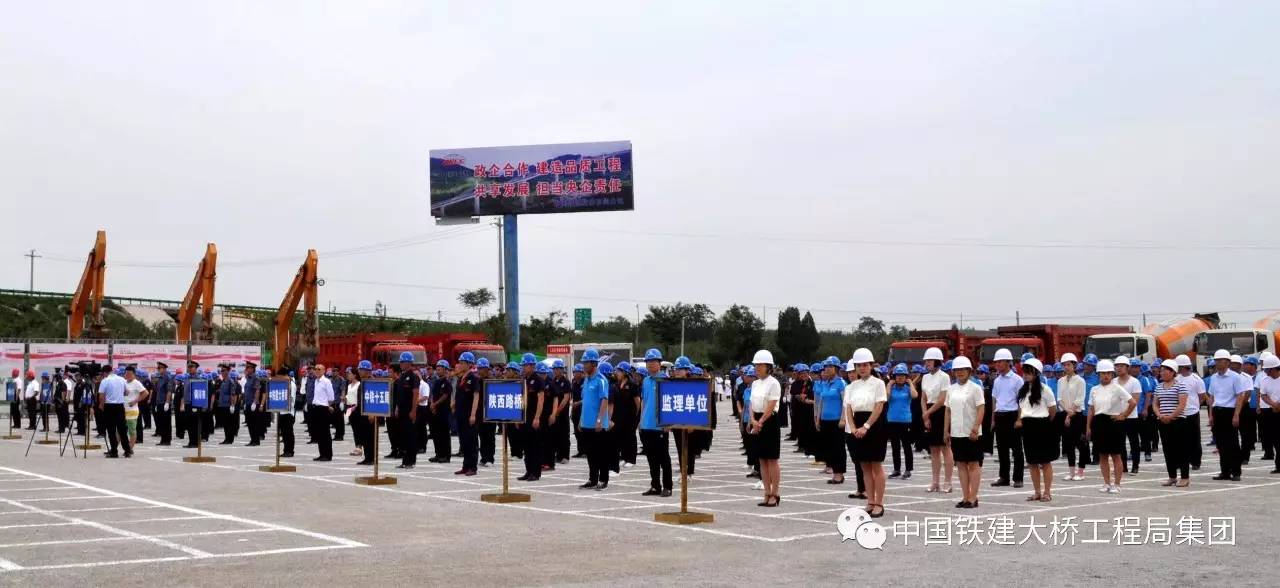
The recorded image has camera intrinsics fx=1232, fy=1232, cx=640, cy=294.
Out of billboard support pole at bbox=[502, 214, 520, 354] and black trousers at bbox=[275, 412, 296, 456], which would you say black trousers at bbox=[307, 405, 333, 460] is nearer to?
black trousers at bbox=[275, 412, 296, 456]

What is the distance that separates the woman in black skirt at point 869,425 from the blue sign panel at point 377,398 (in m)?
8.43

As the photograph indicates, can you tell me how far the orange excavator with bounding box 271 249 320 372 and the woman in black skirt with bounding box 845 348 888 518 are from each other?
39.7 metres

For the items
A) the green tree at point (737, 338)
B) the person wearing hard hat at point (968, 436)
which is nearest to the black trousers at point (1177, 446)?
the person wearing hard hat at point (968, 436)

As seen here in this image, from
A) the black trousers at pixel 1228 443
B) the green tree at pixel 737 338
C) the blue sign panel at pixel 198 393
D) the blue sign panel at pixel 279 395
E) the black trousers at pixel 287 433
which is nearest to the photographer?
the black trousers at pixel 1228 443

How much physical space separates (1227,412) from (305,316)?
4034 centimetres

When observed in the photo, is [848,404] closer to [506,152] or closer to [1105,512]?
[1105,512]

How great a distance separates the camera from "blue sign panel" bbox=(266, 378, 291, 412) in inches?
866

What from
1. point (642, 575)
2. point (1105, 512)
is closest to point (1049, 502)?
point (1105, 512)

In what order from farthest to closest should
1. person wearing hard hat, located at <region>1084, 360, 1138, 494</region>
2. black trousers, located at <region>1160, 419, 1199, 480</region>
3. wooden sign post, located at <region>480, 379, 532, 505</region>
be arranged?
1. black trousers, located at <region>1160, 419, 1199, 480</region>
2. wooden sign post, located at <region>480, 379, 532, 505</region>
3. person wearing hard hat, located at <region>1084, 360, 1138, 494</region>

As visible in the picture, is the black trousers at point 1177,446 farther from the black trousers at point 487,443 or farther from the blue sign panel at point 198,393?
the blue sign panel at point 198,393

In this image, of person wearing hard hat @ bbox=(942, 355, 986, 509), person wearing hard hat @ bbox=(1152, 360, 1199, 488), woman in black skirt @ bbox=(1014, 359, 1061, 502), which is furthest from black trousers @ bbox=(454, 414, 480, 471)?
person wearing hard hat @ bbox=(1152, 360, 1199, 488)

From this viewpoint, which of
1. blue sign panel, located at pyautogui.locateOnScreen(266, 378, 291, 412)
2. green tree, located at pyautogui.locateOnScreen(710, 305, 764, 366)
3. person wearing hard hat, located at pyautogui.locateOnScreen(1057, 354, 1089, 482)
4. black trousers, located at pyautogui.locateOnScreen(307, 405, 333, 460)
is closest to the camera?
person wearing hard hat, located at pyautogui.locateOnScreen(1057, 354, 1089, 482)

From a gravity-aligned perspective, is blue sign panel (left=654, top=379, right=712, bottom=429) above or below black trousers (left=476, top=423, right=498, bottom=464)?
above

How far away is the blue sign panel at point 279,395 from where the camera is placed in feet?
72.2
